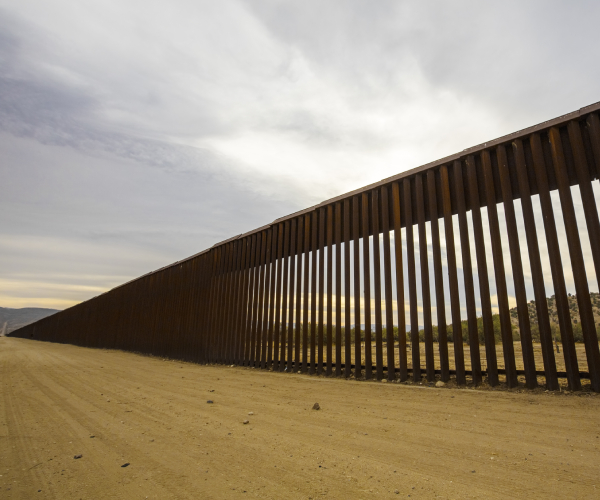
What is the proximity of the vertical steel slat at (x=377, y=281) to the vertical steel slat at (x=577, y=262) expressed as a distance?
8.64 feet

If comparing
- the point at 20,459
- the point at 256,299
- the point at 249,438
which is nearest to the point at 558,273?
the point at 249,438

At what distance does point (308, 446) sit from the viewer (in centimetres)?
246

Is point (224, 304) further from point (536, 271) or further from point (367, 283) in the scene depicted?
point (536, 271)

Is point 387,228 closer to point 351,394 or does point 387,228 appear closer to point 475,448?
point 351,394

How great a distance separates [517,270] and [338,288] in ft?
10.3

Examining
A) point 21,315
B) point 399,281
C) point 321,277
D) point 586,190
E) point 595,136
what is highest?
point 21,315

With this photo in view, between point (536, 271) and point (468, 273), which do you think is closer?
point (536, 271)

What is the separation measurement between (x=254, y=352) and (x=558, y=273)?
6620mm

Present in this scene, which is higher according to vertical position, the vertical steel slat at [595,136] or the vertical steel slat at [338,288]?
the vertical steel slat at [595,136]

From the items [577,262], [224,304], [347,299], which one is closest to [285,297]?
[347,299]

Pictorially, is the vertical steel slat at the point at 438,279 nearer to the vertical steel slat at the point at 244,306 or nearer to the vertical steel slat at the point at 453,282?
the vertical steel slat at the point at 453,282

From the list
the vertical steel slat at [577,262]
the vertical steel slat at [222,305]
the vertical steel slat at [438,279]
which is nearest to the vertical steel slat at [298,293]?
the vertical steel slat at [438,279]

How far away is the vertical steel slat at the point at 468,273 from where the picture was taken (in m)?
4.42

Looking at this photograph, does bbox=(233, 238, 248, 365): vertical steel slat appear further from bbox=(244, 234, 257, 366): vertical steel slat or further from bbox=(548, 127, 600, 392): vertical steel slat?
bbox=(548, 127, 600, 392): vertical steel slat
